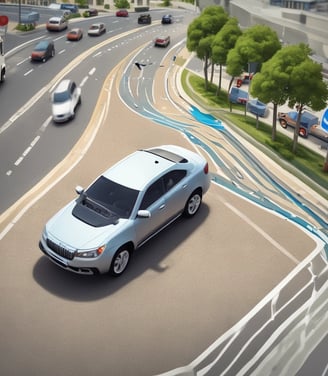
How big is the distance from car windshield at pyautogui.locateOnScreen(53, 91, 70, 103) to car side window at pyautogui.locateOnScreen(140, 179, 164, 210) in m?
13.4

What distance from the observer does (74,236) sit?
449 inches

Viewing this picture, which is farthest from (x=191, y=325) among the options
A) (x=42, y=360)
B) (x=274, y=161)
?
(x=274, y=161)

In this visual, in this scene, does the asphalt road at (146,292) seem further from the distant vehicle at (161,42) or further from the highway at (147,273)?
the distant vehicle at (161,42)

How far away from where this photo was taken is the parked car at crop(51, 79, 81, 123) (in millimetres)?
23281

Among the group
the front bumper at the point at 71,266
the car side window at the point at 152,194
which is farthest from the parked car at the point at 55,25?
the front bumper at the point at 71,266

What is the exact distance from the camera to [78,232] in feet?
37.8

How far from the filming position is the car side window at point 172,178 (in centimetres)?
1307

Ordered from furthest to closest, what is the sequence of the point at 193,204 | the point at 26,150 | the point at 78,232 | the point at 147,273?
the point at 26,150, the point at 193,204, the point at 147,273, the point at 78,232

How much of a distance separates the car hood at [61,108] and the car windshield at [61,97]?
0.22m

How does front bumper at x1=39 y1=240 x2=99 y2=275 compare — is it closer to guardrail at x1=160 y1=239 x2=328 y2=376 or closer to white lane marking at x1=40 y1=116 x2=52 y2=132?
guardrail at x1=160 y1=239 x2=328 y2=376

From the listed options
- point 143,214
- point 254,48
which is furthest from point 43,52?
point 143,214

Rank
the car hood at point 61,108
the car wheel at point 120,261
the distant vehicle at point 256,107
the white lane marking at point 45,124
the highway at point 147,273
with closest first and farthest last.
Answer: the highway at point 147,273
the car wheel at point 120,261
the white lane marking at point 45,124
the car hood at point 61,108
the distant vehicle at point 256,107

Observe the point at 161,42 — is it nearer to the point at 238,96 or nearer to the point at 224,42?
the point at 238,96

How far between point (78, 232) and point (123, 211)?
4.41ft
